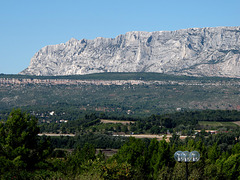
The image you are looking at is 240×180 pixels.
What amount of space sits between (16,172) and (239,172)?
3941 centimetres

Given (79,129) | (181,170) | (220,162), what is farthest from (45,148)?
(79,129)

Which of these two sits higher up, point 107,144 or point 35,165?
point 35,165

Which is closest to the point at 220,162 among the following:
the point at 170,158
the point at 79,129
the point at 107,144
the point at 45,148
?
the point at 170,158

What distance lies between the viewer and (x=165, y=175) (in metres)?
61.5

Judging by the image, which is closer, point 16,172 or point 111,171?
point 16,172

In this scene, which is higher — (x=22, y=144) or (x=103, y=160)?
(x=22, y=144)

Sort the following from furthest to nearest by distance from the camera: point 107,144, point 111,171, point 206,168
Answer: point 107,144 < point 206,168 < point 111,171

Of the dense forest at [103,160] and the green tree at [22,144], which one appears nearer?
the dense forest at [103,160]

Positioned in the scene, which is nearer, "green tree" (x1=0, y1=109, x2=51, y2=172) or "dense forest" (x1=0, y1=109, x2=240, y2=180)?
"dense forest" (x1=0, y1=109, x2=240, y2=180)

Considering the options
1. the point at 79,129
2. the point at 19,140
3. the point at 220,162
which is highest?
the point at 19,140

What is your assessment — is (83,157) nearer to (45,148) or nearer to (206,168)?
(45,148)

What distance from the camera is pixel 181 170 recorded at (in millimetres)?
60812

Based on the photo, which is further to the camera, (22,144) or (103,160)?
(22,144)

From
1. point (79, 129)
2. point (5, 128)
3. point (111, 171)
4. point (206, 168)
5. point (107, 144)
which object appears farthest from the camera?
point (79, 129)
